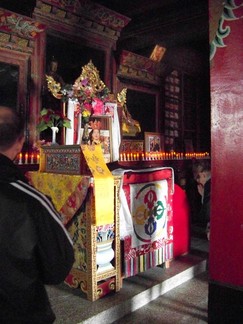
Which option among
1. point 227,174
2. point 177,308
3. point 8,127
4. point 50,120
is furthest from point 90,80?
point 8,127

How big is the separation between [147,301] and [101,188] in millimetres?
1166

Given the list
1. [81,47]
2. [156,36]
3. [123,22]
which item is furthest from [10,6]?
[156,36]

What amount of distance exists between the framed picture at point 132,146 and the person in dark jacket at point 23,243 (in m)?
5.40

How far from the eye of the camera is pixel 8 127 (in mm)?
1296

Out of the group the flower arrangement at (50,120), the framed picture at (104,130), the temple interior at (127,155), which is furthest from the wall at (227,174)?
the framed picture at (104,130)

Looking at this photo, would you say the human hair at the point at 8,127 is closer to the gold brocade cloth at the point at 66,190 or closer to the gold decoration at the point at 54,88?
the gold brocade cloth at the point at 66,190

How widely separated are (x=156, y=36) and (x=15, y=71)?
3789mm

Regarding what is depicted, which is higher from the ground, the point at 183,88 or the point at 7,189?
the point at 183,88

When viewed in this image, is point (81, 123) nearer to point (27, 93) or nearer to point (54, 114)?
point (54, 114)

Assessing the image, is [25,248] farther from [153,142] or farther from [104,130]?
[153,142]

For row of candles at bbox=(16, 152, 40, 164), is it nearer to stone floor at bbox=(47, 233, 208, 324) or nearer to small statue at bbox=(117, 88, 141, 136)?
stone floor at bbox=(47, 233, 208, 324)

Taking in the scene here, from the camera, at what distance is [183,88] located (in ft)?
28.2

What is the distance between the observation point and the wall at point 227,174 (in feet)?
7.59

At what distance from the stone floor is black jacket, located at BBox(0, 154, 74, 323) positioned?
1.27 meters
